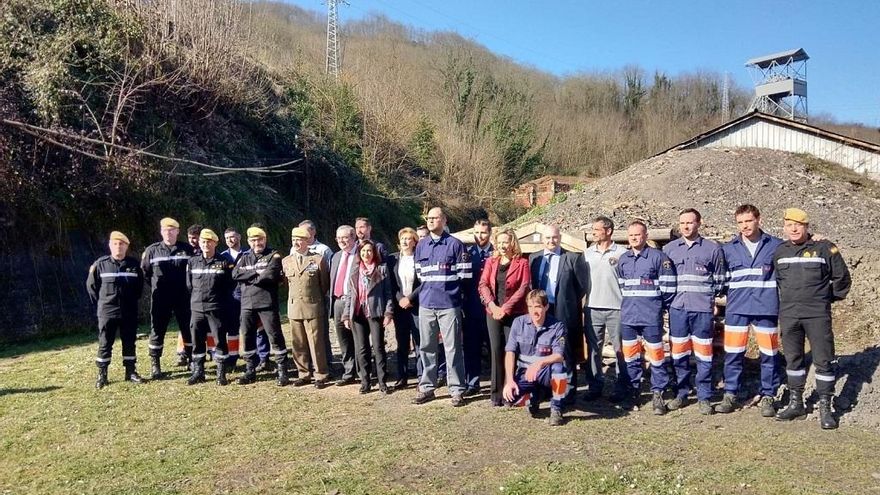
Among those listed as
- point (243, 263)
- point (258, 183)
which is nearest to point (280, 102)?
point (258, 183)

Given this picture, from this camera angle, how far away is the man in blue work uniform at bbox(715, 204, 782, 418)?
5762 millimetres

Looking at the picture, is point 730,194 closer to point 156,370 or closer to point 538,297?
point 538,297

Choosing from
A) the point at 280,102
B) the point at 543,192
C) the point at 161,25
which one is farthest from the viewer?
the point at 543,192

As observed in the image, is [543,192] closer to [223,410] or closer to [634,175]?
[634,175]

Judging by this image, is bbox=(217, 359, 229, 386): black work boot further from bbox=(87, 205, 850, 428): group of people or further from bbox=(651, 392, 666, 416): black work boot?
bbox=(651, 392, 666, 416): black work boot

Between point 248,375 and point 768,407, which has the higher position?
point 248,375

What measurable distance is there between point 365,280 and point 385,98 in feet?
74.1

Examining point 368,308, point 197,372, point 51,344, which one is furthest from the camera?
point 51,344

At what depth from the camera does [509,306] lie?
6074 mm

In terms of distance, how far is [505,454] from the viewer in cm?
495

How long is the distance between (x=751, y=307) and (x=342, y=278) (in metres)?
4.19

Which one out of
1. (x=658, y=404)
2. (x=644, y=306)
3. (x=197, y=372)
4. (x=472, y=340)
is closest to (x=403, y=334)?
(x=472, y=340)

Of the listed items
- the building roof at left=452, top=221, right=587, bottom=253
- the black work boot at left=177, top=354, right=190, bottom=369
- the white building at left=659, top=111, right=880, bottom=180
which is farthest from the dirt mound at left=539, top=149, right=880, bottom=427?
the black work boot at left=177, top=354, right=190, bottom=369

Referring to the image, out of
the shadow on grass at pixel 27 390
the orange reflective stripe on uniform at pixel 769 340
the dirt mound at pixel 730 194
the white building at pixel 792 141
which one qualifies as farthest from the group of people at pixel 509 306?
the white building at pixel 792 141
